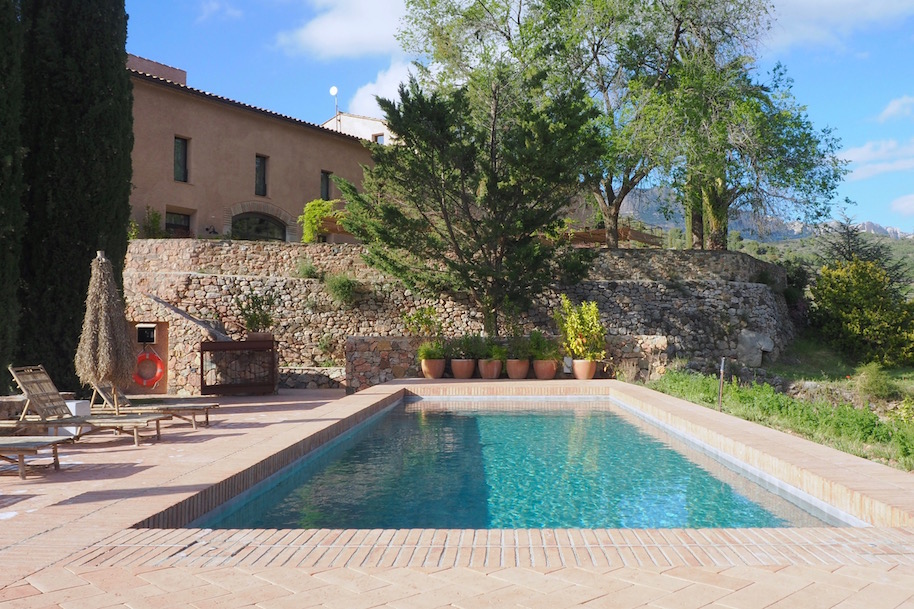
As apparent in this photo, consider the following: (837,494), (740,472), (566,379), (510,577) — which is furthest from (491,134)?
(510,577)

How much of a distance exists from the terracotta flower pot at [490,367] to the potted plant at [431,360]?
31.0 inches

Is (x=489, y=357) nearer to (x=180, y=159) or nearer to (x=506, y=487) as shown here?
(x=506, y=487)

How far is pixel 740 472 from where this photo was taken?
652cm

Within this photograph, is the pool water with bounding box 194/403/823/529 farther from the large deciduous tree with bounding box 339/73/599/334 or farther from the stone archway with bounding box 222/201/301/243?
the stone archway with bounding box 222/201/301/243

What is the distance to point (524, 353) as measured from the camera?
577 inches

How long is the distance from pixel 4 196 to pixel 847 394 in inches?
769

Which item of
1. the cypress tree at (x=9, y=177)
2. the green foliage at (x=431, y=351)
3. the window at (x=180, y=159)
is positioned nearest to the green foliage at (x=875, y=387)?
the green foliage at (x=431, y=351)

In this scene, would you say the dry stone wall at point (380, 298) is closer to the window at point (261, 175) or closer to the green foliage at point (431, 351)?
the green foliage at point (431, 351)

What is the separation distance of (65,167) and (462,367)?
7833 mm

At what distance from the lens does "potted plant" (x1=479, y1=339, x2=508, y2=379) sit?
1446 centimetres

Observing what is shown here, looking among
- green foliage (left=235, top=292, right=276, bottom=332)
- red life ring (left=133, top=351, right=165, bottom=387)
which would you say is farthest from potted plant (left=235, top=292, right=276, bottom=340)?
red life ring (left=133, top=351, right=165, bottom=387)

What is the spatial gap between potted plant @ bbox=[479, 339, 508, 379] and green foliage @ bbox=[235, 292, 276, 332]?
5770 mm

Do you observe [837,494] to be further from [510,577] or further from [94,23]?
[94,23]

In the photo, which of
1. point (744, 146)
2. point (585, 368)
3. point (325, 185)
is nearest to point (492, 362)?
point (585, 368)
